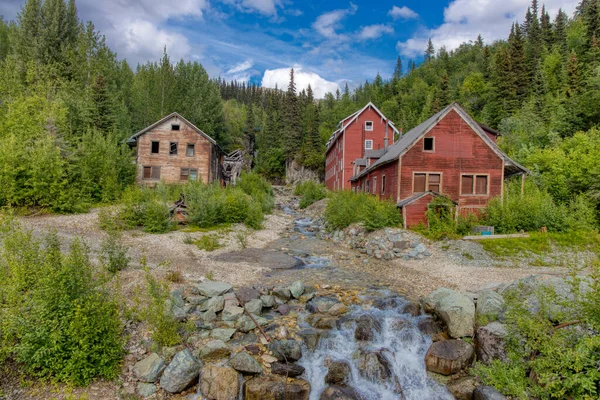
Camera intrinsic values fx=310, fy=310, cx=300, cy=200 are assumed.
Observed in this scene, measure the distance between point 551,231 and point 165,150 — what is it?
33377mm

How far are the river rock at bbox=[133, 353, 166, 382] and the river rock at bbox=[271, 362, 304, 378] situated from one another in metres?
2.36

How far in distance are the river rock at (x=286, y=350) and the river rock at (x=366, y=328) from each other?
1798 mm

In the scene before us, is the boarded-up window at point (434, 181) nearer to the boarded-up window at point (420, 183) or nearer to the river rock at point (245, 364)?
the boarded-up window at point (420, 183)

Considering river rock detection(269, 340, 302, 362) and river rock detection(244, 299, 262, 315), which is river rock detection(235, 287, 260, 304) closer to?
river rock detection(244, 299, 262, 315)

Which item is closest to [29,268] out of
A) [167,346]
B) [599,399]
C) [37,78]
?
[167,346]

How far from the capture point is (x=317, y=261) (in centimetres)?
1623

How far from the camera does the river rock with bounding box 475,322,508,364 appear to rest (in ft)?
22.9

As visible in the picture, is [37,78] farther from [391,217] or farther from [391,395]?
[391,395]

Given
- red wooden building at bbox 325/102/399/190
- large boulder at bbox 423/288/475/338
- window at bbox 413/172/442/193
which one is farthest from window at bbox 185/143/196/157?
large boulder at bbox 423/288/475/338

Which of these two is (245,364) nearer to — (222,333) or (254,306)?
(222,333)

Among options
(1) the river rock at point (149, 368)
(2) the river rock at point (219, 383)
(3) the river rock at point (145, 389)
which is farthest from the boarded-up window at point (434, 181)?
(3) the river rock at point (145, 389)

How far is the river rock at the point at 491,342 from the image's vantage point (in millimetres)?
6977

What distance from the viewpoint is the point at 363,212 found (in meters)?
20.7

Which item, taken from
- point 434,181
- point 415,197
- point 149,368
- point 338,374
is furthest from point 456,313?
point 434,181
